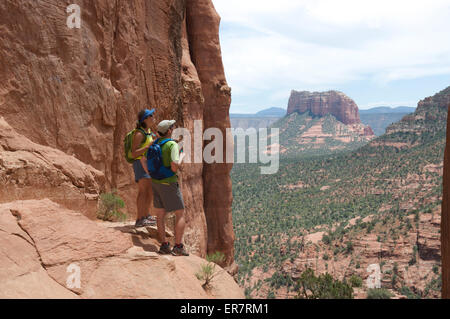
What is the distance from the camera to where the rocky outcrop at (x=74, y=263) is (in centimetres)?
430

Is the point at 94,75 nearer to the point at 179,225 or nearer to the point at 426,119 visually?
the point at 179,225

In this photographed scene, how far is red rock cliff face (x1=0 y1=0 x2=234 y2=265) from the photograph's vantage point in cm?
719

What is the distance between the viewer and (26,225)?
15.9 ft

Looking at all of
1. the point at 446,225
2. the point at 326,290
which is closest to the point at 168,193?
the point at 326,290

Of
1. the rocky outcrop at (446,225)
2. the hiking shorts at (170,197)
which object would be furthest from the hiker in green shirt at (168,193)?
the rocky outcrop at (446,225)

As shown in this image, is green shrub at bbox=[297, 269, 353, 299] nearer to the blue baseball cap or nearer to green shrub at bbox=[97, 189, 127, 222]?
green shrub at bbox=[97, 189, 127, 222]

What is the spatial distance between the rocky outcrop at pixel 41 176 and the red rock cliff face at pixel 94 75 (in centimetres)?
31

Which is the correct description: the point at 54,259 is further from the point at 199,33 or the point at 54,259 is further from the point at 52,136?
the point at 199,33

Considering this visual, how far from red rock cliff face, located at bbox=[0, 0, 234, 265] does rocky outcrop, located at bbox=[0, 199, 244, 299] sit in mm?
919

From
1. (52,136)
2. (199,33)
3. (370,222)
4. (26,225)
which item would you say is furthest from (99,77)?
(370,222)

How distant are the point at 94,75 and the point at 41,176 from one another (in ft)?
11.8

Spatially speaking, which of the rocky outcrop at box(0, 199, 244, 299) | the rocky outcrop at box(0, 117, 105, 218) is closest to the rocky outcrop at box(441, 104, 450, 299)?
the rocky outcrop at box(0, 199, 244, 299)

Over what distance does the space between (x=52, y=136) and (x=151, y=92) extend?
467 centimetres
